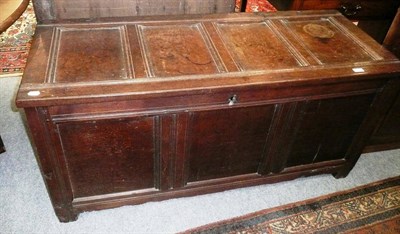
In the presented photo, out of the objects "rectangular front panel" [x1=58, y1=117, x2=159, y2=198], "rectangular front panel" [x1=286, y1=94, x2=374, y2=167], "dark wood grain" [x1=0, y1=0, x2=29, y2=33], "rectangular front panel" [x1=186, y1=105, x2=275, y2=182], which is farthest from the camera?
"rectangular front panel" [x1=286, y1=94, x2=374, y2=167]

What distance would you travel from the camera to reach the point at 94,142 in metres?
1.44

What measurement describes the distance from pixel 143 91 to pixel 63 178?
0.58 meters

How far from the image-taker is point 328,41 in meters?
1.74

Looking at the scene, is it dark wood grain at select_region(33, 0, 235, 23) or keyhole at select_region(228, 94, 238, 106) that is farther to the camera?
dark wood grain at select_region(33, 0, 235, 23)

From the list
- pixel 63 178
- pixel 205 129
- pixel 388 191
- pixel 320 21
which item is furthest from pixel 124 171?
pixel 388 191

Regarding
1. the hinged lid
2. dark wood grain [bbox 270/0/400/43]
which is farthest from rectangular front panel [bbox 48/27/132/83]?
dark wood grain [bbox 270/0/400/43]

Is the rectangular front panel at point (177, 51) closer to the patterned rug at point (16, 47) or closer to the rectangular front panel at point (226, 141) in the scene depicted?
the rectangular front panel at point (226, 141)

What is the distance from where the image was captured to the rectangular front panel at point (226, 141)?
1523mm

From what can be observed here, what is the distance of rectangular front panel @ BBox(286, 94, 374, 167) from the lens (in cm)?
165

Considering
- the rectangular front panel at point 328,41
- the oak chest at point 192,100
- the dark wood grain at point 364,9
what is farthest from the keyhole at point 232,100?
the dark wood grain at point 364,9

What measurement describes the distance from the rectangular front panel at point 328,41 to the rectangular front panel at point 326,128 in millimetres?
194

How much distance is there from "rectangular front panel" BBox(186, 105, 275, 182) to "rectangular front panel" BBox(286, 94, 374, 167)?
0.18 metres

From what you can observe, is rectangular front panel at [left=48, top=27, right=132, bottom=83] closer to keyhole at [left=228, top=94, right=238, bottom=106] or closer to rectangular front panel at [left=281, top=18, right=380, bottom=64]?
keyhole at [left=228, top=94, right=238, bottom=106]

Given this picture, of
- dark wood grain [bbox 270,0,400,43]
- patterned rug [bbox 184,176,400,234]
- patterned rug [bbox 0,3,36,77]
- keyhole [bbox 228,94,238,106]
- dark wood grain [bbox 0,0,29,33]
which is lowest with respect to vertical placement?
patterned rug [bbox 184,176,400,234]
